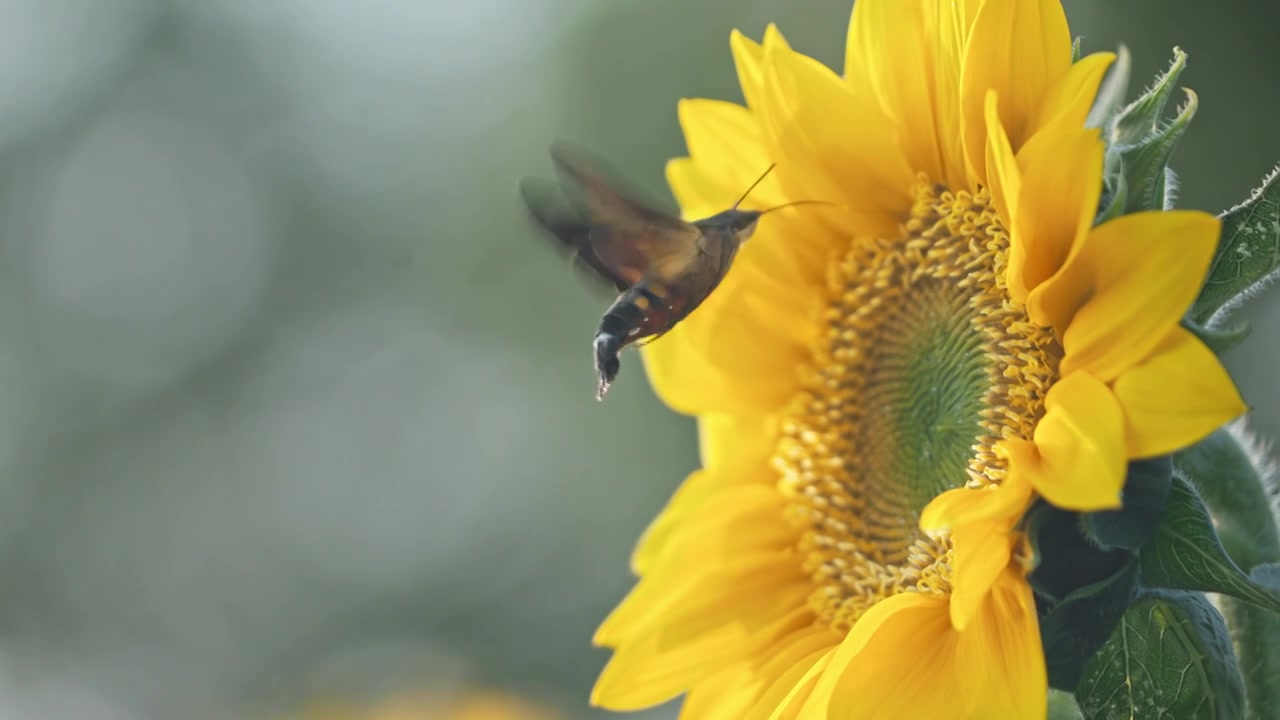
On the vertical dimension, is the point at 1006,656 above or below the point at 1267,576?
above

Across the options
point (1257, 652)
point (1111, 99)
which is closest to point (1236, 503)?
point (1257, 652)

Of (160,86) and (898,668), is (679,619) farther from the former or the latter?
(160,86)

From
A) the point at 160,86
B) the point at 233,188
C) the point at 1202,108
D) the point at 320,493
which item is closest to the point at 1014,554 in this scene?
the point at 1202,108

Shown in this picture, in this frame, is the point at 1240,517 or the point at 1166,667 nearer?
the point at 1166,667

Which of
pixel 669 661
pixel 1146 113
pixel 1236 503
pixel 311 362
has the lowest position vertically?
pixel 1236 503

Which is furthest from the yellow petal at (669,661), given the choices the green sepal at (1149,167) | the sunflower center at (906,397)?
the green sepal at (1149,167)

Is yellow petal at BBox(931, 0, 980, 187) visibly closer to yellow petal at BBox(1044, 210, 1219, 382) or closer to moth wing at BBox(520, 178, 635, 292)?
yellow petal at BBox(1044, 210, 1219, 382)

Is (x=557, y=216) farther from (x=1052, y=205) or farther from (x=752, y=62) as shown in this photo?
(x=1052, y=205)
